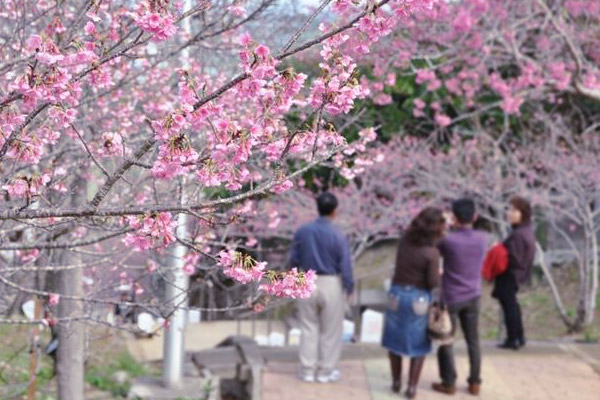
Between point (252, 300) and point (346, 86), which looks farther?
point (252, 300)

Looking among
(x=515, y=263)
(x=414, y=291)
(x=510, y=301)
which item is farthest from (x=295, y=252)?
(x=510, y=301)

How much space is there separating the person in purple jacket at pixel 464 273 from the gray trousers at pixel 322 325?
2.72 feet

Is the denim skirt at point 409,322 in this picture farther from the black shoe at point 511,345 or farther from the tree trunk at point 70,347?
the tree trunk at point 70,347

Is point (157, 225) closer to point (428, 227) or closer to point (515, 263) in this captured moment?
point (428, 227)

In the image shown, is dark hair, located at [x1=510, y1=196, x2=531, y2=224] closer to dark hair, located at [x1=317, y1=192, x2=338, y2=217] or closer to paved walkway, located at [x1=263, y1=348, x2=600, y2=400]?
paved walkway, located at [x1=263, y1=348, x2=600, y2=400]

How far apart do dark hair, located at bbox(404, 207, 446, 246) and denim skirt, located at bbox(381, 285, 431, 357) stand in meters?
0.38

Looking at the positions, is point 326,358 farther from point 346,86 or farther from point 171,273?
point 346,86

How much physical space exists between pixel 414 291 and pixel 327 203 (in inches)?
36.6

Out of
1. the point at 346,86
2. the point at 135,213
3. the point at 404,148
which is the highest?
the point at 404,148

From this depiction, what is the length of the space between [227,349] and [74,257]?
270 centimetres

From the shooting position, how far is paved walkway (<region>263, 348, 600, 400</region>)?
614 centimetres

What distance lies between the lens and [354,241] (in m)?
11.3

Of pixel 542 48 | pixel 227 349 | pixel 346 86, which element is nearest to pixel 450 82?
pixel 542 48

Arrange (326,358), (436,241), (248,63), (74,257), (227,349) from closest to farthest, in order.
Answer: (248,63) → (74,257) → (436,241) → (326,358) → (227,349)
